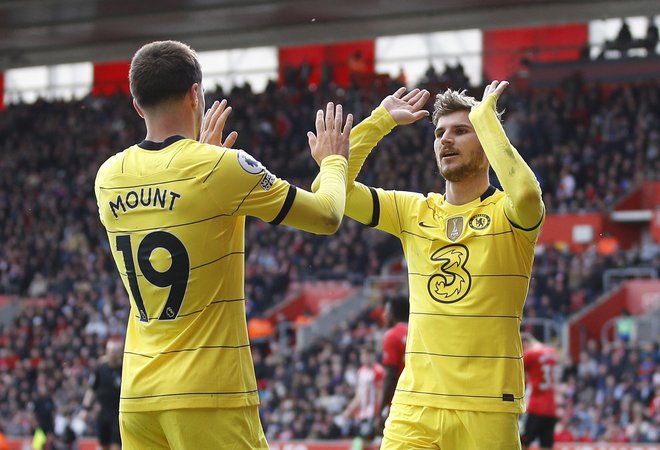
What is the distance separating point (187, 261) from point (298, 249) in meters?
25.5

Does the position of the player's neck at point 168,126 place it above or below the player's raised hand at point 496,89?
below

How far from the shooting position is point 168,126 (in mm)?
4371

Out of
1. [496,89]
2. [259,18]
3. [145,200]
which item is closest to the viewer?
[145,200]

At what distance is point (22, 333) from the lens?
2948 cm

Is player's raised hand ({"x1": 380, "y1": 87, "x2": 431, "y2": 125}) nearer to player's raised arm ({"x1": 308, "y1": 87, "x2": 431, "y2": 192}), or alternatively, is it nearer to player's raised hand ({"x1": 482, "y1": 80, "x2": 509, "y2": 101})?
player's raised arm ({"x1": 308, "y1": 87, "x2": 431, "y2": 192})

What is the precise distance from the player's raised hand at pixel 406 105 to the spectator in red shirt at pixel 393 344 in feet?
16.0

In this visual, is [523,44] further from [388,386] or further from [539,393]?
[388,386]

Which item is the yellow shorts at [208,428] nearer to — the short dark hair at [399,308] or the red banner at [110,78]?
the short dark hair at [399,308]

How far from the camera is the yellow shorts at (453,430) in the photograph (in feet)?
17.2

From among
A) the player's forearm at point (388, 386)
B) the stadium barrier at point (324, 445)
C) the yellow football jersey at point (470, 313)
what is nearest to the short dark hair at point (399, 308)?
the player's forearm at point (388, 386)

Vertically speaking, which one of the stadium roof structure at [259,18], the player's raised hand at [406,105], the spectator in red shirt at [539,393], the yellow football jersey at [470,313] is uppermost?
the stadium roof structure at [259,18]

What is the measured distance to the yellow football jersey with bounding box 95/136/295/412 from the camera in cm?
421

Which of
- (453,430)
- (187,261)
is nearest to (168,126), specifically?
(187,261)

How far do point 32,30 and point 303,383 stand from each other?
16.7 metres
